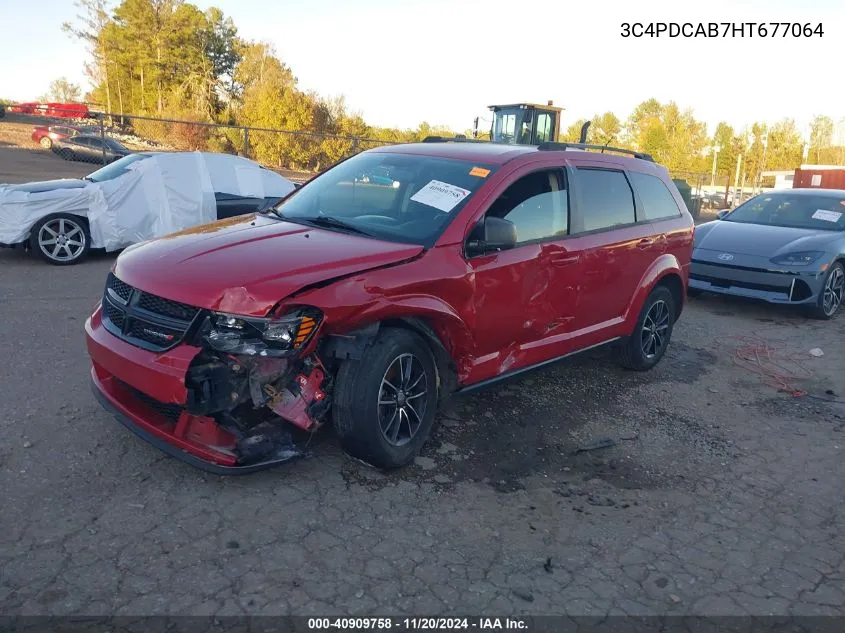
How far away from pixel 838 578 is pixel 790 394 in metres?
2.94

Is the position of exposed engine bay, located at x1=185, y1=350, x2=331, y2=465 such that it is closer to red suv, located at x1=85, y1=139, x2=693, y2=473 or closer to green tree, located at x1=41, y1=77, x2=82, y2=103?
red suv, located at x1=85, y1=139, x2=693, y2=473

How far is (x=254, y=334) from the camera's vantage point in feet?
10.9

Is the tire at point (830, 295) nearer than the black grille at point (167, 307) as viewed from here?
No

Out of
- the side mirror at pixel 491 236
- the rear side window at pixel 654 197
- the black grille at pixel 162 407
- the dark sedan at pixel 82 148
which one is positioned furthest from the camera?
the dark sedan at pixel 82 148

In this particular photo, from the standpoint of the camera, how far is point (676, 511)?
12.1 feet

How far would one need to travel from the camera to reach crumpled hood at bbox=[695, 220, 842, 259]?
8570 millimetres

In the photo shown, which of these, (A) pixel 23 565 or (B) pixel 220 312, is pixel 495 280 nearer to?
(B) pixel 220 312

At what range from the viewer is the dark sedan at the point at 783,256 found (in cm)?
835

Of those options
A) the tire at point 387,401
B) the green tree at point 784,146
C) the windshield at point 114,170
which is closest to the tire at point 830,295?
the tire at point 387,401

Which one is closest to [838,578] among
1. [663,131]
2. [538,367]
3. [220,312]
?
[538,367]

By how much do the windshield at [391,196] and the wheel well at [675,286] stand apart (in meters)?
2.51

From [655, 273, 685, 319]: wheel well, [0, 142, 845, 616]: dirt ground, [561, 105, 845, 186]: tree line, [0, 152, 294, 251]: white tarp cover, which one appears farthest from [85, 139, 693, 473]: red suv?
[561, 105, 845, 186]: tree line

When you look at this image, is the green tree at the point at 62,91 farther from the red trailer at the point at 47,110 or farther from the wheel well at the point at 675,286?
the wheel well at the point at 675,286

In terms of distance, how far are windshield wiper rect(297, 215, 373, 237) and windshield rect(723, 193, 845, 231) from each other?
7521mm
